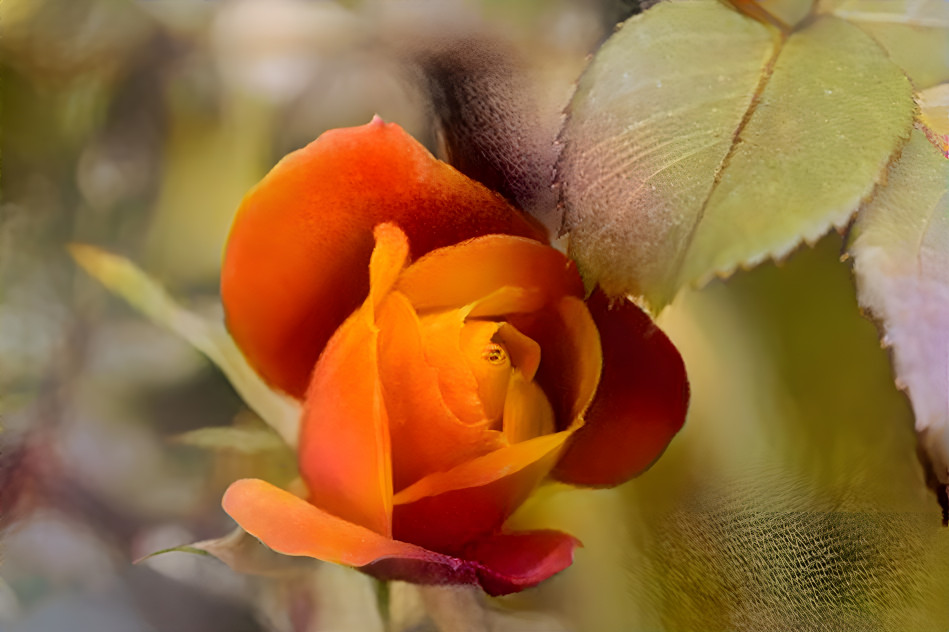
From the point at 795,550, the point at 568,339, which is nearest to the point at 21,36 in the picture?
the point at 568,339

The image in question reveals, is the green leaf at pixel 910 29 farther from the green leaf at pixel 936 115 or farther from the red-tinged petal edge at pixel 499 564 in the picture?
the red-tinged petal edge at pixel 499 564

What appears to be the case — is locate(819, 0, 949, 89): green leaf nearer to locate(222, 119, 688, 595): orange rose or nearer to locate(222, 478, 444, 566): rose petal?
locate(222, 119, 688, 595): orange rose

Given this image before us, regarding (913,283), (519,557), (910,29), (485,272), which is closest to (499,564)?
(519,557)

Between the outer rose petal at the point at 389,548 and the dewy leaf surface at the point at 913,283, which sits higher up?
the dewy leaf surface at the point at 913,283

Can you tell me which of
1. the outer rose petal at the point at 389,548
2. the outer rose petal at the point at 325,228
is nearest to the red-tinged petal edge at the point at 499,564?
the outer rose petal at the point at 389,548

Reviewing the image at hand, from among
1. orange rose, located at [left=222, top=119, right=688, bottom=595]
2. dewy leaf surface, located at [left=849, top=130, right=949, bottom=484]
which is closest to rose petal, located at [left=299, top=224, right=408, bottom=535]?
orange rose, located at [left=222, top=119, right=688, bottom=595]

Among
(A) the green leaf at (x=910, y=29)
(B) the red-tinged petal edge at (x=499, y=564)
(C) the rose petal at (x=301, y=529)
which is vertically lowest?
(B) the red-tinged petal edge at (x=499, y=564)

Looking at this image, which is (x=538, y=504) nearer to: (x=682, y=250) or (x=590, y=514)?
(x=590, y=514)
